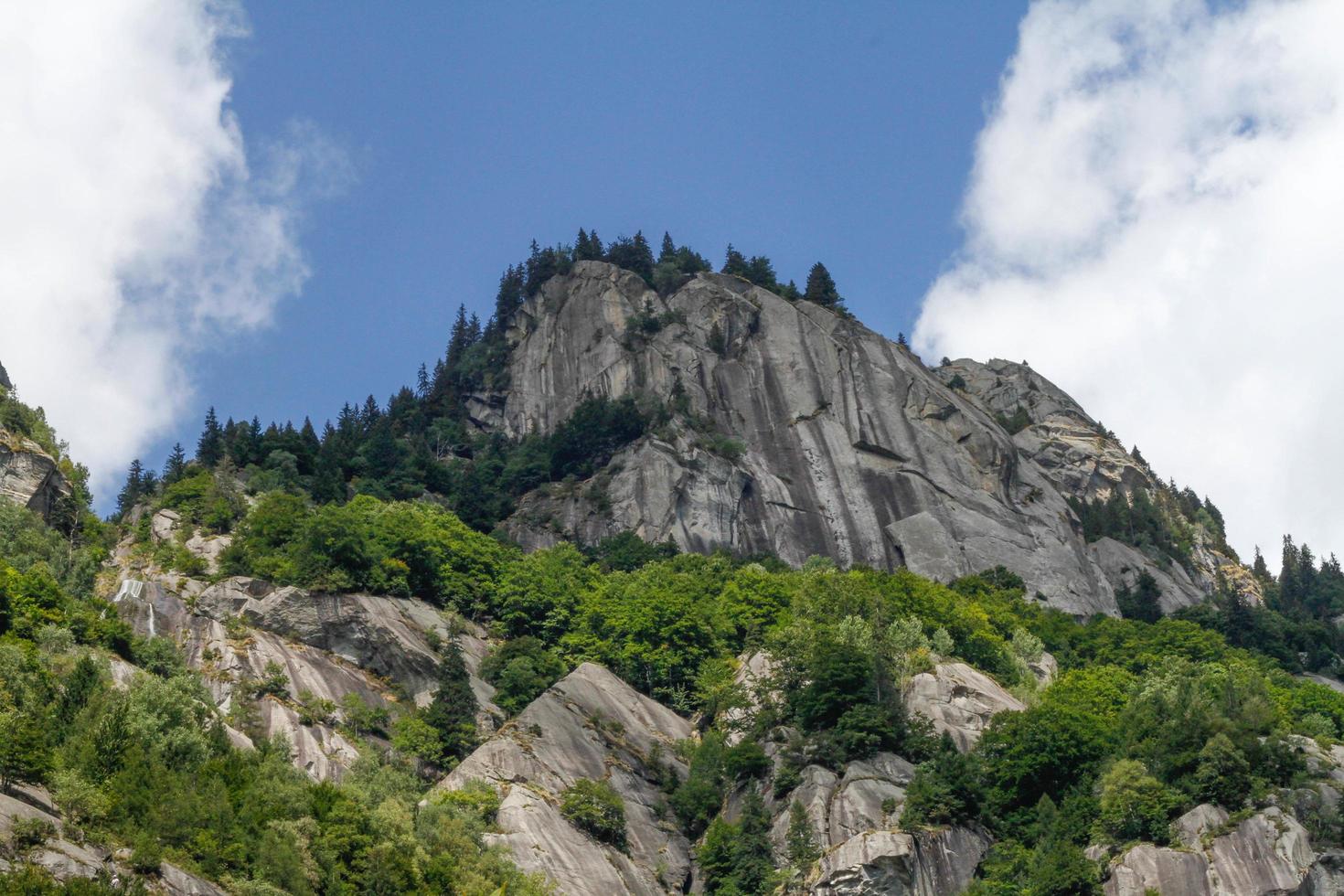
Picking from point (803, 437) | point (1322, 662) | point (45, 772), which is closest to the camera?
point (45, 772)

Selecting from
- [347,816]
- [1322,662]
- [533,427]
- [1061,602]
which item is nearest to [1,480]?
[347,816]

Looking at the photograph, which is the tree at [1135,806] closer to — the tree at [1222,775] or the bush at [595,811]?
the tree at [1222,775]

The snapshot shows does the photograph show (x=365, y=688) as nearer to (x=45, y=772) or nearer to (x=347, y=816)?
(x=347, y=816)

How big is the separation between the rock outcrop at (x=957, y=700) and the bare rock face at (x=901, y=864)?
863cm

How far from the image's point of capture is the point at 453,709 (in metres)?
78.1

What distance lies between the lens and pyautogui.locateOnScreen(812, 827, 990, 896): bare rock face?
67.6m

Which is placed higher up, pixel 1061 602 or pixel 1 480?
pixel 1061 602

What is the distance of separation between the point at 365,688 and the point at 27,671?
2167cm

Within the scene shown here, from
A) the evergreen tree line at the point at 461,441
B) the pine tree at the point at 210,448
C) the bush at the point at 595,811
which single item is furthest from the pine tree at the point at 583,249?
the bush at the point at 595,811

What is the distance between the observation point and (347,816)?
6069 cm

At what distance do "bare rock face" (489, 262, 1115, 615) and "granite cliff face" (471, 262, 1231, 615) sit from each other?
0.16 m

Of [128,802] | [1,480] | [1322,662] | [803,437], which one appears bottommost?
[128,802]

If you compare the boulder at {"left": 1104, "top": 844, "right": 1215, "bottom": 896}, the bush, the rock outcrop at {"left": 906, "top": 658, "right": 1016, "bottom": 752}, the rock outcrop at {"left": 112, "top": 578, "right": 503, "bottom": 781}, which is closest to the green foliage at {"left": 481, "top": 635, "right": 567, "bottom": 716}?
the rock outcrop at {"left": 112, "top": 578, "right": 503, "bottom": 781}

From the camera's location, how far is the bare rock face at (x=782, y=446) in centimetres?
12412
